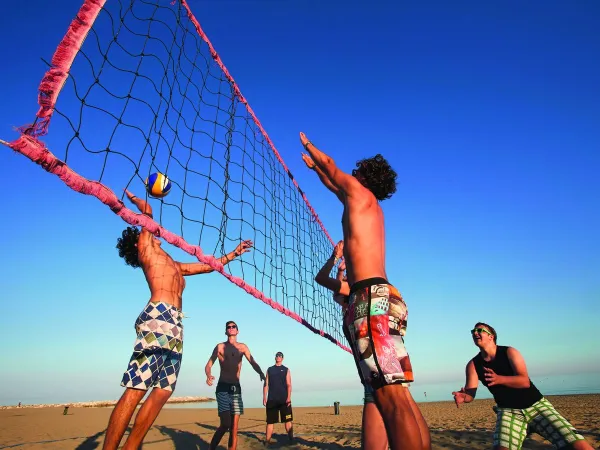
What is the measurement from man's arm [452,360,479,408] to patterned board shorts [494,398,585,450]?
268 millimetres

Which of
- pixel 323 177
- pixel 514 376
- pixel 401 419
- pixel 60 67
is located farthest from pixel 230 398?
pixel 60 67

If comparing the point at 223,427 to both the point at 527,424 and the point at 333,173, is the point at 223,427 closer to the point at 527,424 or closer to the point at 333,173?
the point at 527,424

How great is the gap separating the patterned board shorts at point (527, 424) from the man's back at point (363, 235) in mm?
1746

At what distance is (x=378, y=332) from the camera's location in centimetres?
196

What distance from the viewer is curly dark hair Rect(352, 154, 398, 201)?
2553mm

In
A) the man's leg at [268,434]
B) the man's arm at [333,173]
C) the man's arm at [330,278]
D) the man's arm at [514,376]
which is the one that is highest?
the man's arm at [333,173]

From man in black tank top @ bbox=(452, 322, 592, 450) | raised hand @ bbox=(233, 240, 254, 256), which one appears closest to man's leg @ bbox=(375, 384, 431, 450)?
man in black tank top @ bbox=(452, 322, 592, 450)

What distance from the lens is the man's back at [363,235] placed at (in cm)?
219

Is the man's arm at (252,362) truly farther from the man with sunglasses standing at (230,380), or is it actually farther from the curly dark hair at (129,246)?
the curly dark hair at (129,246)

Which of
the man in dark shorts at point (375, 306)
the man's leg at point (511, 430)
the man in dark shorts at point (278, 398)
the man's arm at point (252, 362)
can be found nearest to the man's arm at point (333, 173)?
the man in dark shorts at point (375, 306)

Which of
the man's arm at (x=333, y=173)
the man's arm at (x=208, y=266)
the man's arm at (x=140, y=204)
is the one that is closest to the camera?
the man's arm at (x=333, y=173)

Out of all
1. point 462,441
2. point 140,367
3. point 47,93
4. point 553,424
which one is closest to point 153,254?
point 140,367

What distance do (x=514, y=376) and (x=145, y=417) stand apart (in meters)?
2.69

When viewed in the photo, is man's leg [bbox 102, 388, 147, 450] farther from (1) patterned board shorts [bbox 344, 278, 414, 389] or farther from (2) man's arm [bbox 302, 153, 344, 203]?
(2) man's arm [bbox 302, 153, 344, 203]
